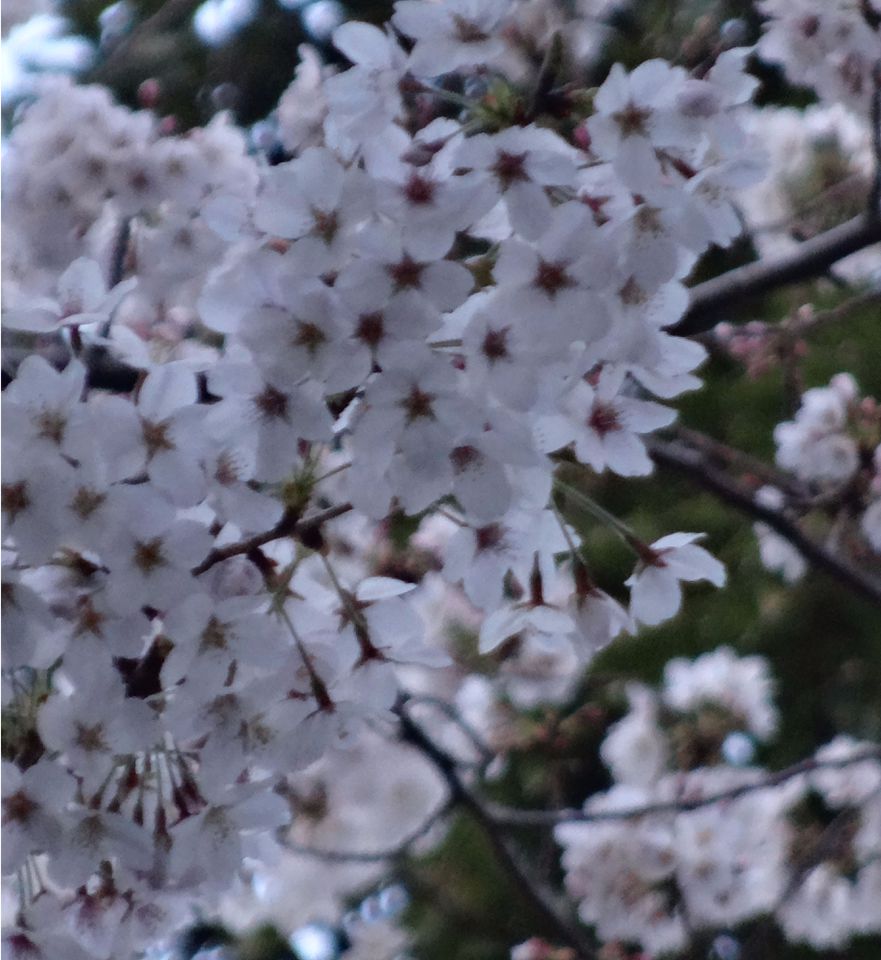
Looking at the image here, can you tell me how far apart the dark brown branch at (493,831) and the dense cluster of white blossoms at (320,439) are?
0.78 m

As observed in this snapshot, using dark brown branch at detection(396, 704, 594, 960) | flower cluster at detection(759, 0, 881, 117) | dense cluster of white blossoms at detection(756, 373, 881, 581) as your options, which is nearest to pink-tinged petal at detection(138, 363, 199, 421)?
dark brown branch at detection(396, 704, 594, 960)

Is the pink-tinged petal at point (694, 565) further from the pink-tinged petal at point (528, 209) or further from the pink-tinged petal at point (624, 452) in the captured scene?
the pink-tinged petal at point (528, 209)

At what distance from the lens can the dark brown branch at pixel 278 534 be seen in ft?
2.85

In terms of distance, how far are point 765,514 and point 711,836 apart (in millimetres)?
1124

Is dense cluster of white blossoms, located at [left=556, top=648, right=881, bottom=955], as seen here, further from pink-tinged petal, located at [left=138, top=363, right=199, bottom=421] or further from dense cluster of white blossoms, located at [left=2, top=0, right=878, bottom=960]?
pink-tinged petal, located at [left=138, top=363, right=199, bottom=421]

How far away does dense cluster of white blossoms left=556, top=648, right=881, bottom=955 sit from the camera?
256 centimetres

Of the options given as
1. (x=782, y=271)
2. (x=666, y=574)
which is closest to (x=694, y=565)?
(x=666, y=574)

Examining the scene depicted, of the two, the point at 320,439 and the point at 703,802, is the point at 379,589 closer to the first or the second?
the point at 320,439

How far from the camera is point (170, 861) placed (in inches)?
37.7

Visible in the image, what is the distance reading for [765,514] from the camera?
5.78 feet

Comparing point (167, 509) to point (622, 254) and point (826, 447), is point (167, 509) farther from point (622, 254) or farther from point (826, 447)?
point (826, 447)

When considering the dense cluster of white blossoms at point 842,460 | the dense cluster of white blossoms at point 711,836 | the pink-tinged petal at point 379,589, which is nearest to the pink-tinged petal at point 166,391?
the pink-tinged petal at point 379,589

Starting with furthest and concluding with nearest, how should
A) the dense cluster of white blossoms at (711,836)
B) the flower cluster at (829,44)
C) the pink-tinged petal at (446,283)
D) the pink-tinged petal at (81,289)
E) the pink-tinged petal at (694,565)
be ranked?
the dense cluster of white blossoms at (711,836) < the flower cluster at (829,44) < the pink-tinged petal at (694,565) < the pink-tinged petal at (81,289) < the pink-tinged petal at (446,283)

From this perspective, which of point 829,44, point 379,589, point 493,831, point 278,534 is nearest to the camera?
point 278,534
